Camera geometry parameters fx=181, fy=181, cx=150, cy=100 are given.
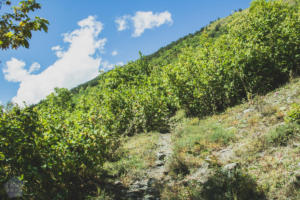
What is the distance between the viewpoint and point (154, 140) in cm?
834

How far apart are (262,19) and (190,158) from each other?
11.1 m

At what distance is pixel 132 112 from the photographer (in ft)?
35.9

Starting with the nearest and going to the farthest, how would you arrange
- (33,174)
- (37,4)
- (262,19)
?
(33,174), (37,4), (262,19)

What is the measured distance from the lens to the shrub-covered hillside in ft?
12.0

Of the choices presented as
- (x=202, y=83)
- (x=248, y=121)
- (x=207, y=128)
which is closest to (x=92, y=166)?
(x=207, y=128)

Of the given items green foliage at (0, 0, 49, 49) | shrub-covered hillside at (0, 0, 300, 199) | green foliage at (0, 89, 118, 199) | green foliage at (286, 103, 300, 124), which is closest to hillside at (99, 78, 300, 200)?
green foliage at (286, 103, 300, 124)

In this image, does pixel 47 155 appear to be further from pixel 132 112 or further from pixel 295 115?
pixel 132 112

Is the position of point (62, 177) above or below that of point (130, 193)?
above

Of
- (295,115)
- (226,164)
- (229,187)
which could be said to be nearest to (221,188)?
(229,187)

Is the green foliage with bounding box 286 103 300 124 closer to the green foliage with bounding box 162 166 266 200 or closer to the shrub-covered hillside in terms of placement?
the green foliage with bounding box 162 166 266 200

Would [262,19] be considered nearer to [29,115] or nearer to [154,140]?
[154,140]

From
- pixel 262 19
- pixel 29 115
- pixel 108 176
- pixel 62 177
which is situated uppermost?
pixel 262 19

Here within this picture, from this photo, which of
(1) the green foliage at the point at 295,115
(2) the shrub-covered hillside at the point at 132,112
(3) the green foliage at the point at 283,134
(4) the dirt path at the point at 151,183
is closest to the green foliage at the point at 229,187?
(4) the dirt path at the point at 151,183

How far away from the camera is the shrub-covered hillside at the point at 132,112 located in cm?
365
